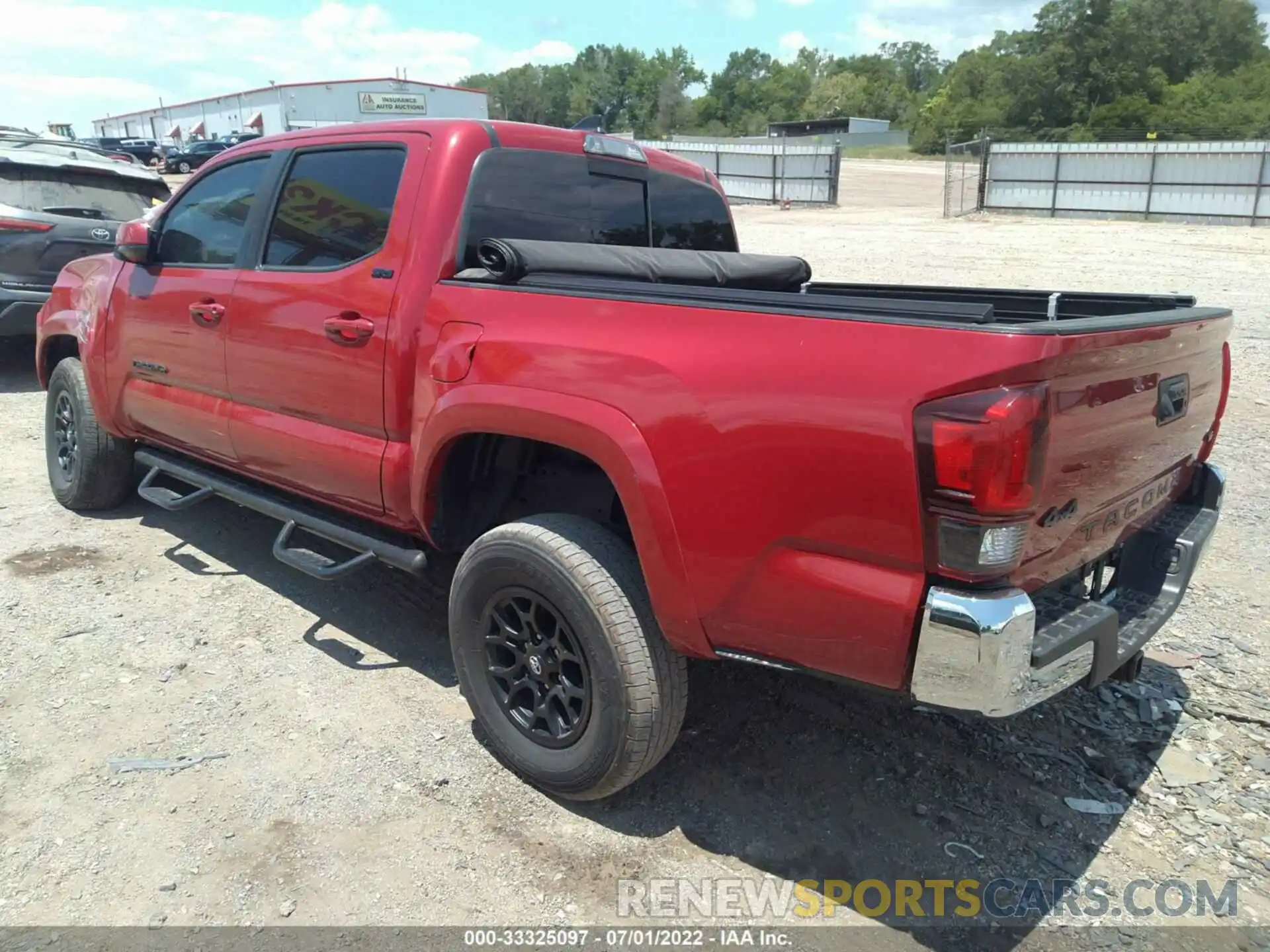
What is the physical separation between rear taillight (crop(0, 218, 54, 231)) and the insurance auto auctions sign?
188 feet

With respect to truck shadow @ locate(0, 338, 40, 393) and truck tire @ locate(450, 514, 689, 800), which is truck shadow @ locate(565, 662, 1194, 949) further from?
truck shadow @ locate(0, 338, 40, 393)

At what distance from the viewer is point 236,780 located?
3.00 meters

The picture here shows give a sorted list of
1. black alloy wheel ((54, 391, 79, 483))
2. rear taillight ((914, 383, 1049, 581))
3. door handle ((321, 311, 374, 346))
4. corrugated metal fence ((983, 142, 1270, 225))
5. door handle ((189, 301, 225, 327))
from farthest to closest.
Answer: corrugated metal fence ((983, 142, 1270, 225)), black alloy wheel ((54, 391, 79, 483)), door handle ((189, 301, 225, 327)), door handle ((321, 311, 374, 346)), rear taillight ((914, 383, 1049, 581))

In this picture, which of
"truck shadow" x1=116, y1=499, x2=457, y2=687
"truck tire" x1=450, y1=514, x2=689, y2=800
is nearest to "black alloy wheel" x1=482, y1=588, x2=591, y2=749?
"truck tire" x1=450, y1=514, x2=689, y2=800

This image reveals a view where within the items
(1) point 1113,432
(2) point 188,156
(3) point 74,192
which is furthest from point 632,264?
(2) point 188,156

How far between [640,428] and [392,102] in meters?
65.3

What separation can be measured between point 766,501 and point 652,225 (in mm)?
2111

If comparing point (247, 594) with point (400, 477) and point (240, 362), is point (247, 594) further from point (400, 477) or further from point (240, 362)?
point (400, 477)

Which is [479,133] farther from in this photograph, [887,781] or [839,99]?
[839,99]

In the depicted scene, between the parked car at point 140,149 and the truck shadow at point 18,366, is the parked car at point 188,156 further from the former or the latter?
the truck shadow at point 18,366

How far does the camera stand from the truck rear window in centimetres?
332

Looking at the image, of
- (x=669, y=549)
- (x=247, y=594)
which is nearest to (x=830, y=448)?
(x=669, y=549)

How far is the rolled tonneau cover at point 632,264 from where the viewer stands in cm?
299

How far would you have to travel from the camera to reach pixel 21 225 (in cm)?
767
